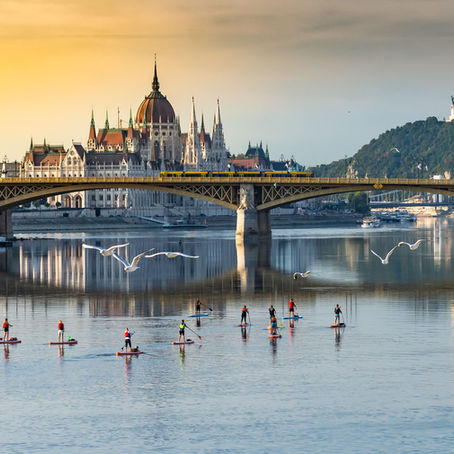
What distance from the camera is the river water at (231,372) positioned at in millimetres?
41406

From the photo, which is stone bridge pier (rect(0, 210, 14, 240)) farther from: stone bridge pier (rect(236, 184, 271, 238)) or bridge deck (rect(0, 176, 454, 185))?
stone bridge pier (rect(236, 184, 271, 238))

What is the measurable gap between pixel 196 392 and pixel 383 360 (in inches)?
432

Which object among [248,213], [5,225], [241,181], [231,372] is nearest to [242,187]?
[241,181]

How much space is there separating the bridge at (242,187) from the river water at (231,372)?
79.4m

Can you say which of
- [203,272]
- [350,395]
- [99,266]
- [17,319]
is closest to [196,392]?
[350,395]

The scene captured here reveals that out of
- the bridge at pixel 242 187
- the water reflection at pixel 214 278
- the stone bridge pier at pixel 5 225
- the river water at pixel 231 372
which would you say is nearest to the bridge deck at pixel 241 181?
the bridge at pixel 242 187

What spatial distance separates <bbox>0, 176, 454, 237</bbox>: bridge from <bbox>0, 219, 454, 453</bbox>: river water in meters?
79.4

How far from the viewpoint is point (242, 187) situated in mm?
185625

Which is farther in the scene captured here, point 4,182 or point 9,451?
point 4,182

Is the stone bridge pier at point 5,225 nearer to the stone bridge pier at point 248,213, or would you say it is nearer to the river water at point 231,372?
the stone bridge pier at point 248,213

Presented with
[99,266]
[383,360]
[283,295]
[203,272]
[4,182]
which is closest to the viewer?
[383,360]

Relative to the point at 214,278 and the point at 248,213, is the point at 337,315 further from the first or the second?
the point at 248,213

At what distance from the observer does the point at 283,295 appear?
85.1 metres

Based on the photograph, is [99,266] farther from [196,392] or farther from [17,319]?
[196,392]
